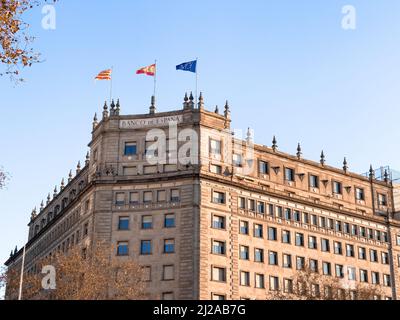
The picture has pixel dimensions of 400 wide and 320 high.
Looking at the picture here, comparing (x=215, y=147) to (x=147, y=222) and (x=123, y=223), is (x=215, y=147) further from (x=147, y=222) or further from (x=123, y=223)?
(x=123, y=223)

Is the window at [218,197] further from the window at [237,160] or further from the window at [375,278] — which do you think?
the window at [375,278]

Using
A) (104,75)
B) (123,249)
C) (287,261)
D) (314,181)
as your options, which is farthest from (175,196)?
(314,181)

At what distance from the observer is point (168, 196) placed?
7219cm

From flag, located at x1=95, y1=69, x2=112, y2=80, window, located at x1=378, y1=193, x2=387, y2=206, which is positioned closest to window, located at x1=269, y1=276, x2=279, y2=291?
window, located at x1=378, y1=193, x2=387, y2=206

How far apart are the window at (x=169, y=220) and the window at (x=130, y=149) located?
9.54 m

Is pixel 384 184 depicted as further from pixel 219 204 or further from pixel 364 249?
pixel 219 204

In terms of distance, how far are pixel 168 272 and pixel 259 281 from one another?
1198cm

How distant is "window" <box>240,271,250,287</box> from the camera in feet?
234

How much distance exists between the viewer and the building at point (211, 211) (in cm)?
6969

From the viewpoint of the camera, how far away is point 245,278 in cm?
7181

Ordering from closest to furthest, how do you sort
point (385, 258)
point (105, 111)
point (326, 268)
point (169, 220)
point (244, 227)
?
point (169, 220) < point (244, 227) < point (105, 111) < point (326, 268) < point (385, 258)

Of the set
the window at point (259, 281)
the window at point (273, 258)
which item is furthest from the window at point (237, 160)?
Result: the window at point (259, 281)

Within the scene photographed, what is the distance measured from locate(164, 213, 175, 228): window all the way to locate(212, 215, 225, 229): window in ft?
15.8
